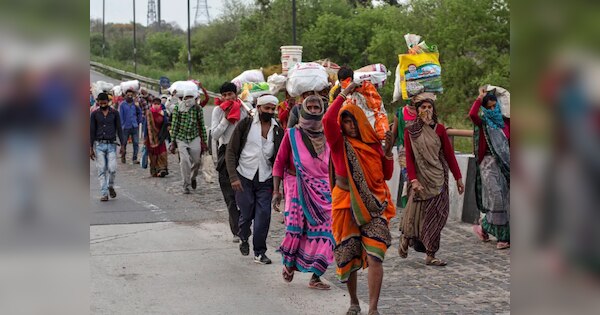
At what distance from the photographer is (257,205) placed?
28.9ft

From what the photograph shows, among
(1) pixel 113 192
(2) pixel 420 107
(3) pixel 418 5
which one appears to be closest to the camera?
(2) pixel 420 107

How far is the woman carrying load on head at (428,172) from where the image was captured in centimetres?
855

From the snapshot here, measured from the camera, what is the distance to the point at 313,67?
791cm

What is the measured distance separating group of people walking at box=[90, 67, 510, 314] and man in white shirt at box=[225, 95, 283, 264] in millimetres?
10

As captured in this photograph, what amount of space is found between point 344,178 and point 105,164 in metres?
8.81

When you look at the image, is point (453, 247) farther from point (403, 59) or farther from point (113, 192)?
point (113, 192)

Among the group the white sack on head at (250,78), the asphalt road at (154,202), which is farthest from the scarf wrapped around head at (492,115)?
the asphalt road at (154,202)

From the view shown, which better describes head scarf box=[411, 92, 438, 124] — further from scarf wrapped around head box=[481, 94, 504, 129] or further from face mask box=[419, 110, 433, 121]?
scarf wrapped around head box=[481, 94, 504, 129]

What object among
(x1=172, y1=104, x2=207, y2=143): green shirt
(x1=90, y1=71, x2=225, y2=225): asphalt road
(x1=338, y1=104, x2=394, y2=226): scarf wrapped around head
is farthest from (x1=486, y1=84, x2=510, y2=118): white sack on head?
(x1=172, y1=104, x2=207, y2=143): green shirt

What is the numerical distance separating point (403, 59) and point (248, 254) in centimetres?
264

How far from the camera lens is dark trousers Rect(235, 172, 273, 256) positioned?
8.69 m

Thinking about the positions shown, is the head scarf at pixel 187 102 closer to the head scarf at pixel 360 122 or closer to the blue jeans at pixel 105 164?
the blue jeans at pixel 105 164
